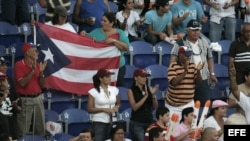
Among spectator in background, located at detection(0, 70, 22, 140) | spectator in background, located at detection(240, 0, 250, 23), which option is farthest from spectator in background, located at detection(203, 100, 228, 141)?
spectator in background, located at detection(240, 0, 250, 23)

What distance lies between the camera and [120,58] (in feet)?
53.6

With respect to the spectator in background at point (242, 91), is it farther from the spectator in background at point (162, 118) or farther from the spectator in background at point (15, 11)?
the spectator in background at point (15, 11)

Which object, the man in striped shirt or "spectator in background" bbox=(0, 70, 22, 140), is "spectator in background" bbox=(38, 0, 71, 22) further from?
the man in striped shirt

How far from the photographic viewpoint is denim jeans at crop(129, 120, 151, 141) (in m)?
15.3

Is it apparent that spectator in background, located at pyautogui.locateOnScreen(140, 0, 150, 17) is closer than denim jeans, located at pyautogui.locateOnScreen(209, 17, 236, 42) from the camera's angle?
Yes

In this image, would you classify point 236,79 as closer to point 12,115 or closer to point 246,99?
point 246,99

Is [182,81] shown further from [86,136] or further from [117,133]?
[86,136]

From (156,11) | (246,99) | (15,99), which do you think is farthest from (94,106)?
(156,11)

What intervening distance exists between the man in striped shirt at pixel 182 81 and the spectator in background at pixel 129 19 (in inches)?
75.2

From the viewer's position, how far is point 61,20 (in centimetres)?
1608

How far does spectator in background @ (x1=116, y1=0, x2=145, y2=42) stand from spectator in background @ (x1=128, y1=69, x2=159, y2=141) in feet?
7.13

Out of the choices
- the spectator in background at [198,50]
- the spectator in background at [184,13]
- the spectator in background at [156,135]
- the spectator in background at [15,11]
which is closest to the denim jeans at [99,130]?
the spectator in background at [156,135]

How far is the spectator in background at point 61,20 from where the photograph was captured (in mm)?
15911

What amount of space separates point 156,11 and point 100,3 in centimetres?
96
